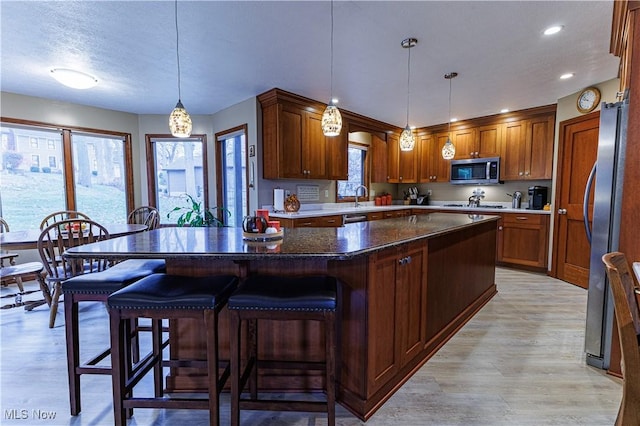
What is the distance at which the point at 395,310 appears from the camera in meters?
1.81

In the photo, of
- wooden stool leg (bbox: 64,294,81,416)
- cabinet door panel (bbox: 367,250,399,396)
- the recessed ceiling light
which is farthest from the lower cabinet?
the recessed ceiling light

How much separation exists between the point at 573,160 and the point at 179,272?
15.6ft

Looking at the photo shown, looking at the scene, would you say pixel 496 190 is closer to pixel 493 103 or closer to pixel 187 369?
pixel 493 103

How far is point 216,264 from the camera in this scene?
1757mm

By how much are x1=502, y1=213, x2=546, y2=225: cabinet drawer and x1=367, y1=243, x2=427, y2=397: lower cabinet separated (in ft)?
11.3

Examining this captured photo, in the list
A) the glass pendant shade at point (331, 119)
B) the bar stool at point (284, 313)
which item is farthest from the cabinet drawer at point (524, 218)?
the bar stool at point (284, 313)

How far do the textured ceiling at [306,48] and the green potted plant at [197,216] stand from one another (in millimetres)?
1652

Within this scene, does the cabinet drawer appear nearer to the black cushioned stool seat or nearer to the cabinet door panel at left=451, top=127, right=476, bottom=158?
the cabinet door panel at left=451, top=127, right=476, bottom=158

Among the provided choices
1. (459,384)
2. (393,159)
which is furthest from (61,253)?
(393,159)

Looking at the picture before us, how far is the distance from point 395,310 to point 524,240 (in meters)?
3.80

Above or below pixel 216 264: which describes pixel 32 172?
above

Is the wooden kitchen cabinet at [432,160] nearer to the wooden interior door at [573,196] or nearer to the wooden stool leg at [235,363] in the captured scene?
the wooden interior door at [573,196]

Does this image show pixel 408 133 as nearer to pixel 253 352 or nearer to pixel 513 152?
pixel 253 352

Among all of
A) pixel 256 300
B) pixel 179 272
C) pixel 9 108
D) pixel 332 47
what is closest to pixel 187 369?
pixel 179 272
